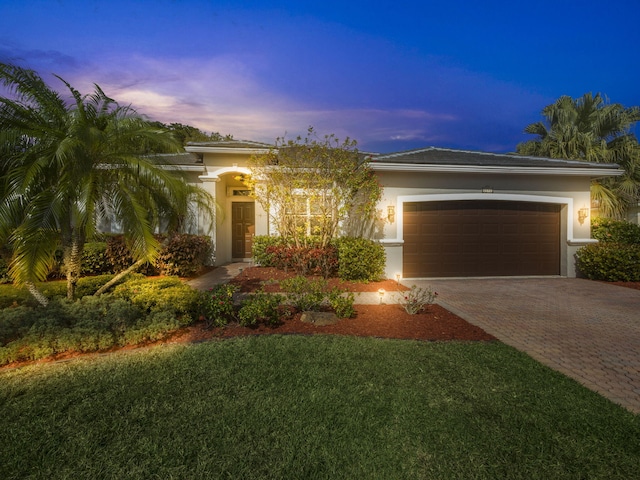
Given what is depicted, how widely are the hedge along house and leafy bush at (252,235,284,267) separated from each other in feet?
9.60

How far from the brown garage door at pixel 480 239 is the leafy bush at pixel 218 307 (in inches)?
258

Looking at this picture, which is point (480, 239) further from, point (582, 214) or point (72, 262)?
point (72, 262)

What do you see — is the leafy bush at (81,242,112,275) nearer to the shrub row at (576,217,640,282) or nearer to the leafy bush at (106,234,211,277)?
the leafy bush at (106,234,211,277)

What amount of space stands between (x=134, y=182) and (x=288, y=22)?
742cm

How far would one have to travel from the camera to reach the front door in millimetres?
13656

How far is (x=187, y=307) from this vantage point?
18.0ft

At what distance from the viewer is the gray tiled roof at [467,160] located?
10.4 meters

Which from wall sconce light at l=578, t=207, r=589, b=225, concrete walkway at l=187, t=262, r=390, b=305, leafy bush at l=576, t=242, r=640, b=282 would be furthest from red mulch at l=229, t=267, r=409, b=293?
wall sconce light at l=578, t=207, r=589, b=225

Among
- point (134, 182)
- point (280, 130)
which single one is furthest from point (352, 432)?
point (280, 130)

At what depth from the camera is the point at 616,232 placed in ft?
39.2

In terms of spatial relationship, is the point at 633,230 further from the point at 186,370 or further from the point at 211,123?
the point at 211,123

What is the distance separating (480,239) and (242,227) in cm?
880

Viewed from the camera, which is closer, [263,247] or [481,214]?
[481,214]

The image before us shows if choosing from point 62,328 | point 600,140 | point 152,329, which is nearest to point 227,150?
point 152,329
